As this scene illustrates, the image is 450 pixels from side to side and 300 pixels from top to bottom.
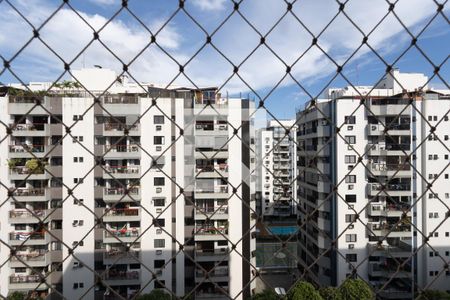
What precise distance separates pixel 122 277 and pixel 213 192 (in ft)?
8.63

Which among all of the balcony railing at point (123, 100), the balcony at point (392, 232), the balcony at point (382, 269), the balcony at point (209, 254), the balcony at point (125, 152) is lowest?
the balcony at point (382, 269)

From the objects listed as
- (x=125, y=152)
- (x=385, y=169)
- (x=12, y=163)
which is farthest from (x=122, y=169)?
(x=385, y=169)

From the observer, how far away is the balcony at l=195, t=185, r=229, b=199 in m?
7.55

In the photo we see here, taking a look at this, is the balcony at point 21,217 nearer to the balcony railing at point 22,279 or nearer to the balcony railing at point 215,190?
the balcony railing at point 22,279

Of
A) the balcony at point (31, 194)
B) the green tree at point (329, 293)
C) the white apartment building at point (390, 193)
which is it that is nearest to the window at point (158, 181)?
the balcony at point (31, 194)

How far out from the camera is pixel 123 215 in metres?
7.09

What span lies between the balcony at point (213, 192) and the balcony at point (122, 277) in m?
2.12

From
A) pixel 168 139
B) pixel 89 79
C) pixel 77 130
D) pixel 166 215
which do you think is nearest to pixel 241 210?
pixel 166 215

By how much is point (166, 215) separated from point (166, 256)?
3.13 feet

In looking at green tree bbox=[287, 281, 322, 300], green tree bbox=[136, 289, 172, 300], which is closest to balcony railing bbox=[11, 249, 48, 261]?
green tree bbox=[136, 289, 172, 300]

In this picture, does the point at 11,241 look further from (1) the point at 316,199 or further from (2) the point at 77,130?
(1) the point at 316,199

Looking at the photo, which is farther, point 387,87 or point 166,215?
point 387,87

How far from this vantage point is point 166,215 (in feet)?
23.1

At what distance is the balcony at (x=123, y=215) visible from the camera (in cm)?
701
